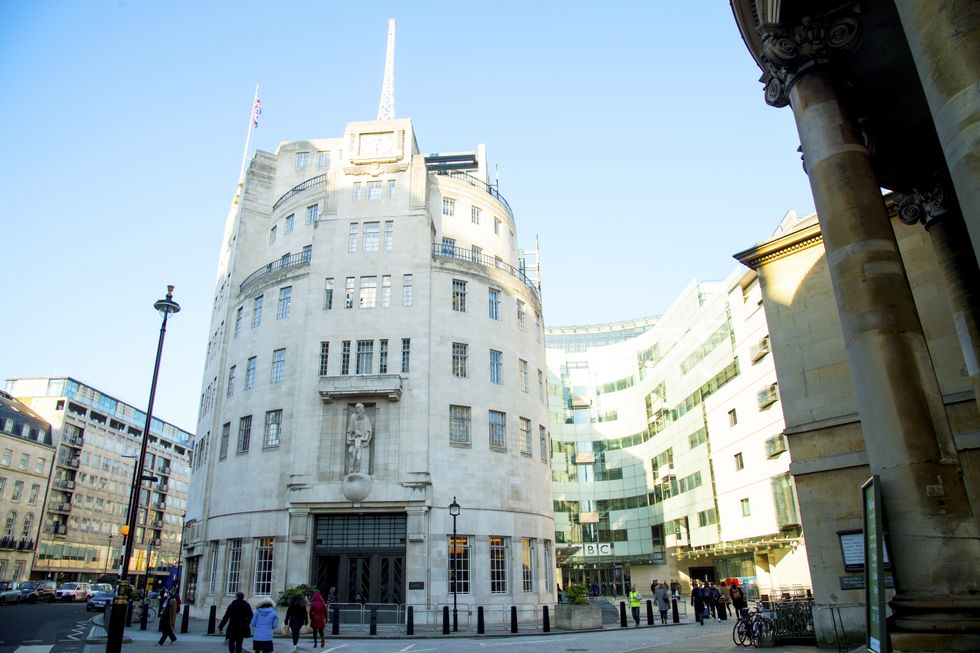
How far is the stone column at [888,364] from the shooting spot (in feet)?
25.0

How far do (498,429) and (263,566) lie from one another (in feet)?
46.9

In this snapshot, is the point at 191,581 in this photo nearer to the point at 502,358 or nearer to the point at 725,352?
the point at 502,358

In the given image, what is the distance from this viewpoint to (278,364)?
126ft

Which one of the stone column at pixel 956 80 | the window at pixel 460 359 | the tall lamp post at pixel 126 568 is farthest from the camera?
the window at pixel 460 359

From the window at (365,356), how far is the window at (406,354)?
177cm

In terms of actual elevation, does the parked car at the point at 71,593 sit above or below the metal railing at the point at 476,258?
below

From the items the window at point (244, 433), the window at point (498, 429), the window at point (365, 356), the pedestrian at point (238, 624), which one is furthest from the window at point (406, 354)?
the pedestrian at point (238, 624)

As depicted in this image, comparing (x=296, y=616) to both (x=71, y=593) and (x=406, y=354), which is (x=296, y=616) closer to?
(x=406, y=354)

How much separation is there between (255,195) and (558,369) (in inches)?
1710

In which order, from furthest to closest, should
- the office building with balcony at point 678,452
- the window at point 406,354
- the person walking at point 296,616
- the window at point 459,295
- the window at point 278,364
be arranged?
the office building with balcony at point 678,452, the window at point 459,295, the window at point 278,364, the window at point 406,354, the person walking at point 296,616

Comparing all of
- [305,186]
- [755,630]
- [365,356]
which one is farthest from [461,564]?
[305,186]

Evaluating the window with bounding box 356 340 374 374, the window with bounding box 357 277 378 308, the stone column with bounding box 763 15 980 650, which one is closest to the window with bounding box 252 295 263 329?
the window with bounding box 357 277 378 308

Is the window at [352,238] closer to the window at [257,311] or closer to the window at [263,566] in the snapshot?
the window at [257,311]

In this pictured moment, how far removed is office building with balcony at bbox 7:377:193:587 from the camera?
3521 inches
